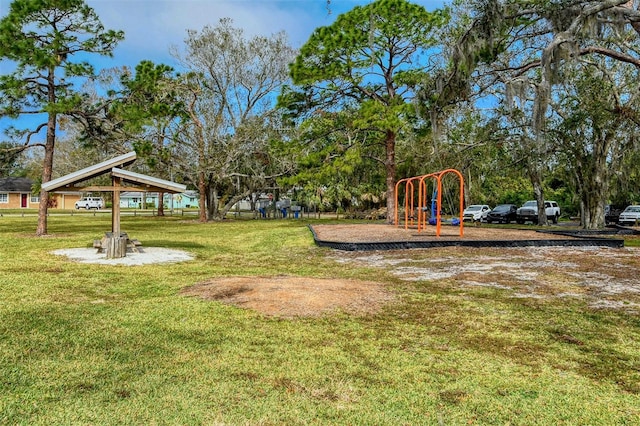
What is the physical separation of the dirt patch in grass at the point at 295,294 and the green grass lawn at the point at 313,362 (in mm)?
276

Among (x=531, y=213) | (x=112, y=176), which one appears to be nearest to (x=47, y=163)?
(x=112, y=176)

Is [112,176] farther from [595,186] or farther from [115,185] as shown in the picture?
[595,186]

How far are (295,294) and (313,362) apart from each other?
2.60m

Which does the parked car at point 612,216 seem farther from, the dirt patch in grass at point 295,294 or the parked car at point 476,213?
the dirt patch in grass at point 295,294

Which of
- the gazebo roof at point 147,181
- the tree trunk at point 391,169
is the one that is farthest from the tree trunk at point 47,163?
the tree trunk at point 391,169

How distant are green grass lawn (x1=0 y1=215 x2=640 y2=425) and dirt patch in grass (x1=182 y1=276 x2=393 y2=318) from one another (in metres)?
0.28

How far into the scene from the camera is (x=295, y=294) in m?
6.49

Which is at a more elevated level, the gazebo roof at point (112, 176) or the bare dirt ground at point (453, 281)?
the gazebo roof at point (112, 176)

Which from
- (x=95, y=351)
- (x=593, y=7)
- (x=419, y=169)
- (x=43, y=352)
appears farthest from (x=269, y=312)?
(x=419, y=169)

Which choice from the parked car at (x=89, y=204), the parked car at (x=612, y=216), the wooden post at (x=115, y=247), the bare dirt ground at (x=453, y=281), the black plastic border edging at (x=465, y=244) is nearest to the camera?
the bare dirt ground at (x=453, y=281)

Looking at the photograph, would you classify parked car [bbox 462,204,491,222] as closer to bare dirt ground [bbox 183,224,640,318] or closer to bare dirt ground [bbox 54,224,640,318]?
bare dirt ground [bbox 54,224,640,318]

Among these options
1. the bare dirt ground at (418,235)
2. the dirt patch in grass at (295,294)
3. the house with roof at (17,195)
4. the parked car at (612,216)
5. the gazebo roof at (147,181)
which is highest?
the house with roof at (17,195)

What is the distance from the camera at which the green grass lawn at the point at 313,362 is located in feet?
9.90

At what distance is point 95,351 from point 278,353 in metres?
1.65
